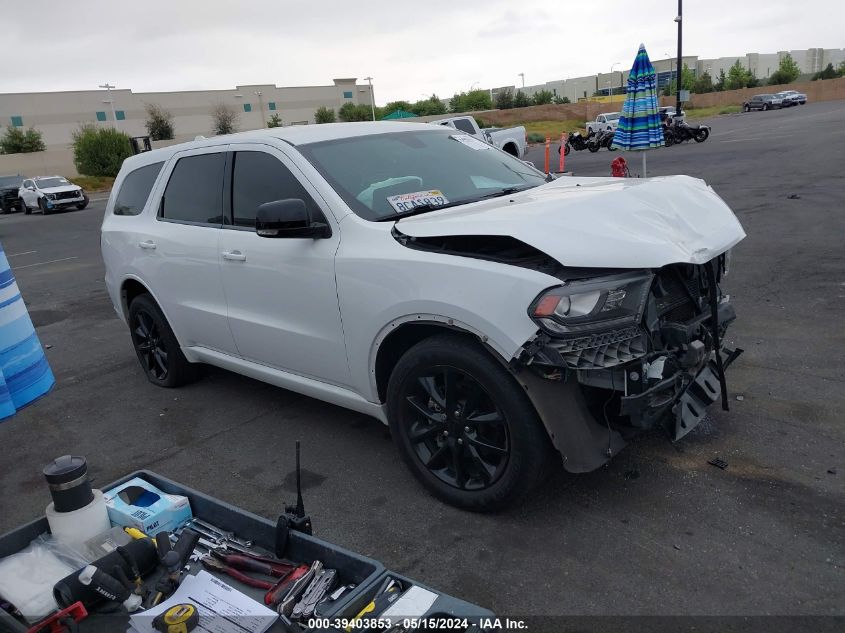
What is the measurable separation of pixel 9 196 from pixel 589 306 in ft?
119

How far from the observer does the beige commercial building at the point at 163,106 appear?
6850 cm

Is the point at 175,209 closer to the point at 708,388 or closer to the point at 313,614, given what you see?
the point at 313,614

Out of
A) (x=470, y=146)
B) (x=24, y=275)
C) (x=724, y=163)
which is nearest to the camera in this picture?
(x=470, y=146)

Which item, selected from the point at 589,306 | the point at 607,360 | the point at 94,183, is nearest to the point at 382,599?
the point at 607,360

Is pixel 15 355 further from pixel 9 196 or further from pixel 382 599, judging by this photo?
pixel 9 196

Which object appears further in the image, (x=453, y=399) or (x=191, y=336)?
(x=191, y=336)

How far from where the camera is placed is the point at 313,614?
235cm

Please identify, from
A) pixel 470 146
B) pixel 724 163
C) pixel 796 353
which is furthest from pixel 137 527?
pixel 724 163

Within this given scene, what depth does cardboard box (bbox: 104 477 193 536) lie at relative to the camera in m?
2.94

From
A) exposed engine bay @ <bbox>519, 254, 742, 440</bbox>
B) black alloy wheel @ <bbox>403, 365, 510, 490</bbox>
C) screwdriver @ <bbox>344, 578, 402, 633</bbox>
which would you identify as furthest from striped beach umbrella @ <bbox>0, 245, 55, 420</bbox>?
exposed engine bay @ <bbox>519, 254, 742, 440</bbox>

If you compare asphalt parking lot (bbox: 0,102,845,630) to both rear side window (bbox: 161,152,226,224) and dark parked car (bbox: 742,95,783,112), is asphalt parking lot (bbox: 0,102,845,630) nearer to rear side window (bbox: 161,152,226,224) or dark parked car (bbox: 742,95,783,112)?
rear side window (bbox: 161,152,226,224)

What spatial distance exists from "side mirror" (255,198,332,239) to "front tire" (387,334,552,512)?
0.89 metres

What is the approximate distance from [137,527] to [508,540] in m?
1.66

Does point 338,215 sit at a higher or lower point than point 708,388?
higher
